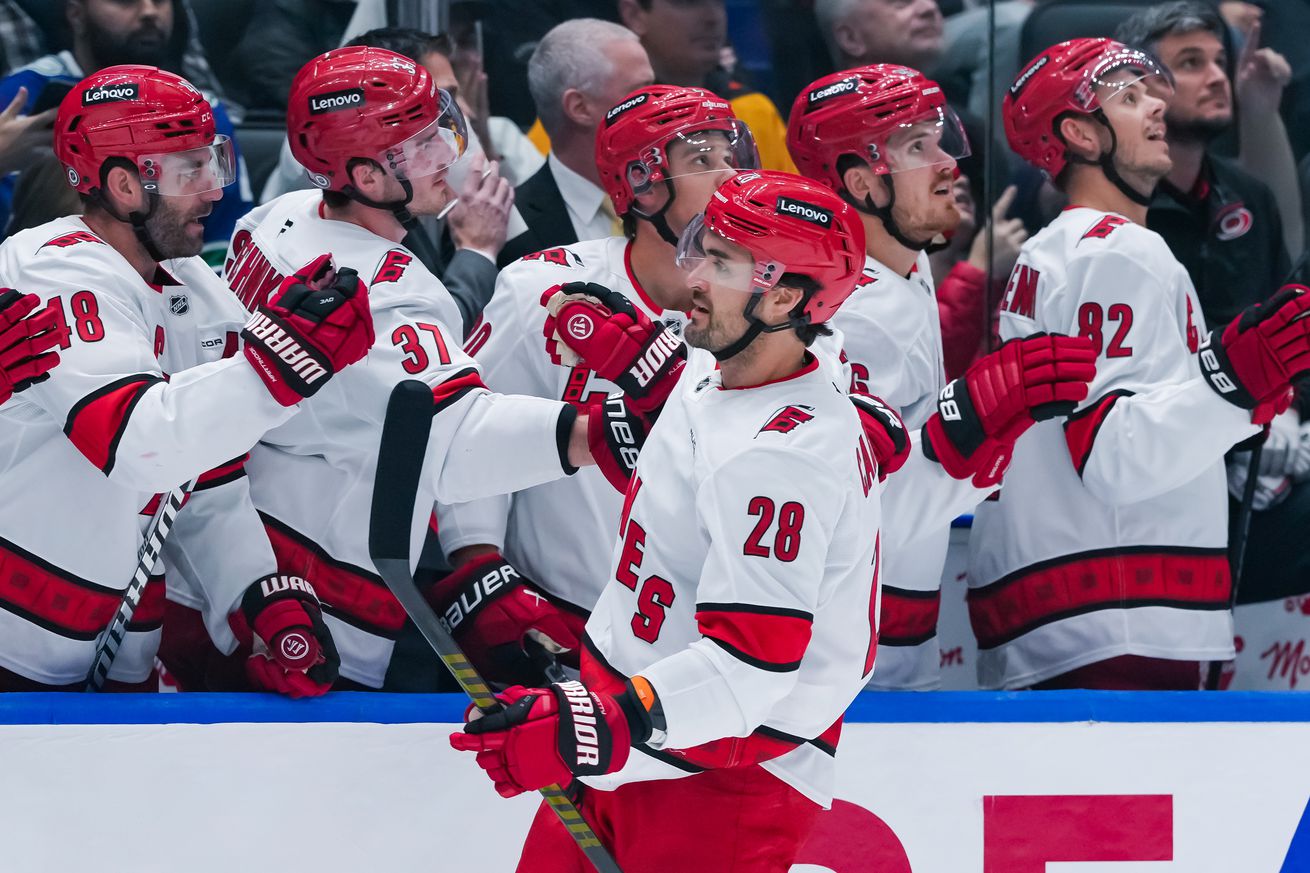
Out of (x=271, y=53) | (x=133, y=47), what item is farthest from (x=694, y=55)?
(x=133, y=47)

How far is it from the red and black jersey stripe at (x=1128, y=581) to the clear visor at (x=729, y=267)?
4.28ft

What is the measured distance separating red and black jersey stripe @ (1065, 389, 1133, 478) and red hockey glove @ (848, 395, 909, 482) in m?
0.60

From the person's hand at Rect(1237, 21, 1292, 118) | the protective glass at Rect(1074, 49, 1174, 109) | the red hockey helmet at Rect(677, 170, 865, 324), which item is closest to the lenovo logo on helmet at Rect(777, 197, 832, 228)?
the red hockey helmet at Rect(677, 170, 865, 324)

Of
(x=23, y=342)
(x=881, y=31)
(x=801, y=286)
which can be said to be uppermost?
(x=801, y=286)

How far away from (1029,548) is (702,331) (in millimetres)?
1304

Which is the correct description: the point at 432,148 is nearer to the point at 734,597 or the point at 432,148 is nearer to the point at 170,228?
the point at 170,228

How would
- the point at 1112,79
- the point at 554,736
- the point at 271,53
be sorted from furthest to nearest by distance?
the point at 271,53
the point at 1112,79
the point at 554,736

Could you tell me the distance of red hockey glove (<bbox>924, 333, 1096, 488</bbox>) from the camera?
2869mm

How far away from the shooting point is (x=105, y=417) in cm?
262

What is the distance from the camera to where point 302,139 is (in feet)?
10.1

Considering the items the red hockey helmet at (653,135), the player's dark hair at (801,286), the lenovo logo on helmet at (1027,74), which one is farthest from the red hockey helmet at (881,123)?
the player's dark hair at (801,286)

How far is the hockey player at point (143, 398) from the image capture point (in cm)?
259

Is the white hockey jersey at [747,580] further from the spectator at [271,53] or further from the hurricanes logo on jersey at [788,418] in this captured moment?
the spectator at [271,53]

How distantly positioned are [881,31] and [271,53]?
1.59 meters
